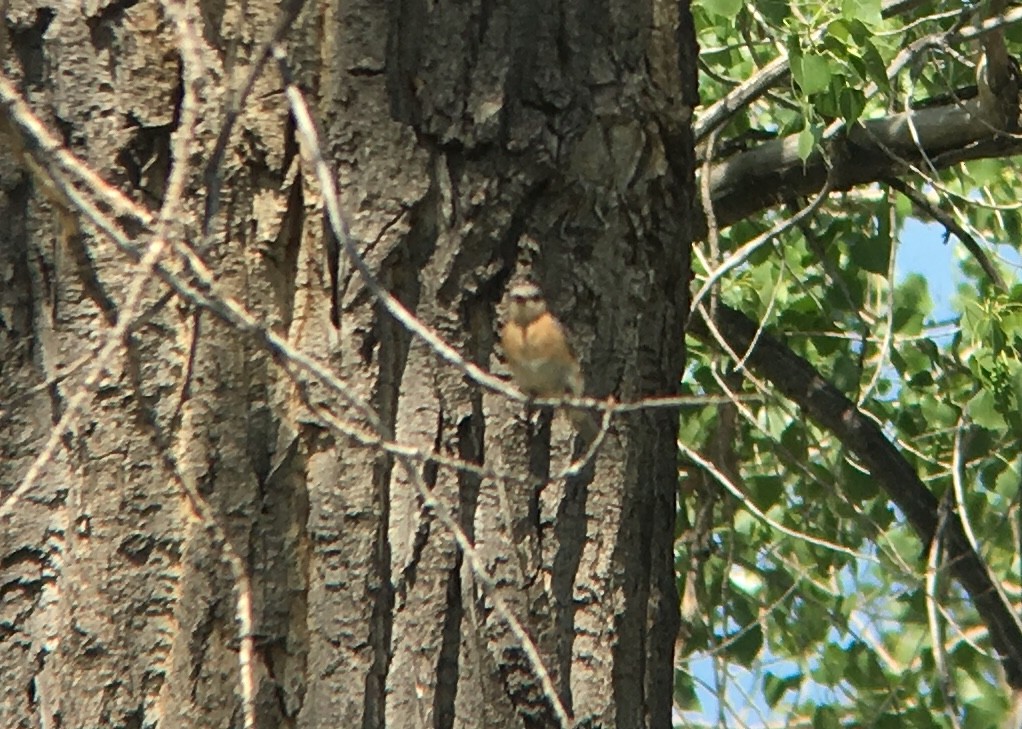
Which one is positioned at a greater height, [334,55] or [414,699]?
[334,55]

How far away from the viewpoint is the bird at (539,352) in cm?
139

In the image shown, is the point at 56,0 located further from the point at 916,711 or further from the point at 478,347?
the point at 916,711

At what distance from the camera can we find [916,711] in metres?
3.05

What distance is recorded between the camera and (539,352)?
1.39 m

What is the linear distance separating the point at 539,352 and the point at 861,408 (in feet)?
5.89

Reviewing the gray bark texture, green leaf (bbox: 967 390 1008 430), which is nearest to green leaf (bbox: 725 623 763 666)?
green leaf (bbox: 967 390 1008 430)

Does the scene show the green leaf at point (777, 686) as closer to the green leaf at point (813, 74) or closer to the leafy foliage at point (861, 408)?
the leafy foliage at point (861, 408)

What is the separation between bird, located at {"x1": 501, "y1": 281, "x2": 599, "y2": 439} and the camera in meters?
1.39

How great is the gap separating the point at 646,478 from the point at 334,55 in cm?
54

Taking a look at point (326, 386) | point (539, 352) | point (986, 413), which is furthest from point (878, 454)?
point (326, 386)

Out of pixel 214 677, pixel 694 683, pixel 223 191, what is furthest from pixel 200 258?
pixel 694 683

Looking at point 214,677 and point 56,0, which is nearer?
point 214,677

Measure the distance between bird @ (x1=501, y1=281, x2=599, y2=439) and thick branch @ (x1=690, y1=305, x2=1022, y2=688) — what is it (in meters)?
1.33

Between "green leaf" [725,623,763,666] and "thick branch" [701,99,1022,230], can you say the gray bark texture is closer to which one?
"thick branch" [701,99,1022,230]
